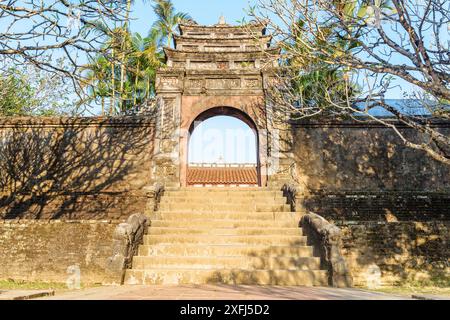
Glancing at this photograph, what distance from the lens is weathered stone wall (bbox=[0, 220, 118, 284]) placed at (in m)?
6.48

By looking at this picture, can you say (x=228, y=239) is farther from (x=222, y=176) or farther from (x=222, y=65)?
(x=222, y=176)

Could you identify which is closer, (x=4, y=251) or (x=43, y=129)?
(x=4, y=251)

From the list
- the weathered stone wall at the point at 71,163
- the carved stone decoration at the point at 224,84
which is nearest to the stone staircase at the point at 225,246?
the weathered stone wall at the point at 71,163

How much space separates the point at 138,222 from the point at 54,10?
3757mm

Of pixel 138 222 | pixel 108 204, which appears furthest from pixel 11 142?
pixel 138 222

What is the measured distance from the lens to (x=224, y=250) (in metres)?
6.04

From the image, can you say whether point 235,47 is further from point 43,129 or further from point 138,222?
point 138,222

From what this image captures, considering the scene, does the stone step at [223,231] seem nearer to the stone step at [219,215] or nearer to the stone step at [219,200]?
the stone step at [219,215]

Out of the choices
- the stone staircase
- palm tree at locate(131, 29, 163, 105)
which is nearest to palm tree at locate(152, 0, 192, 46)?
palm tree at locate(131, 29, 163, 105)

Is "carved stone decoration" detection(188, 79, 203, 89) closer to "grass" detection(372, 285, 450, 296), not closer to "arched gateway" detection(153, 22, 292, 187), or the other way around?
"arched gateway" detection(153, 22, 292, 187)

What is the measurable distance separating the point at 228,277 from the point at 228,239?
1133 millimetres

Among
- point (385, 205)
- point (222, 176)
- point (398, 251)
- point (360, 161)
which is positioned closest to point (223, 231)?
point (398, 251)

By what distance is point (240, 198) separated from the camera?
28.1 feet
